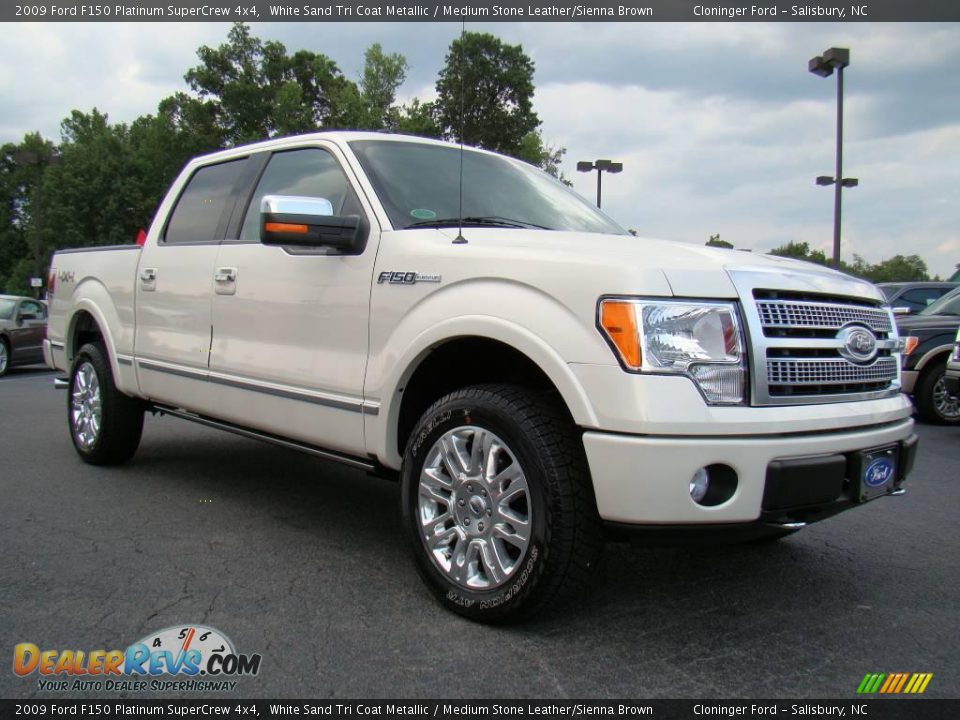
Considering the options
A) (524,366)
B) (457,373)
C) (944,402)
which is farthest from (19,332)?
(944,402)

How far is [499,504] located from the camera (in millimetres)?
2725

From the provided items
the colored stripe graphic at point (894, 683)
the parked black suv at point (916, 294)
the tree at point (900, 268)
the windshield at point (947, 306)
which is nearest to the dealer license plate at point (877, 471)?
the colored stripe graphic at point (894, 683)

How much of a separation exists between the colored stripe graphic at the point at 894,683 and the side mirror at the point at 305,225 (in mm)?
2452

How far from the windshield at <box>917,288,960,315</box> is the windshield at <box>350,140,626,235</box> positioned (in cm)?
695

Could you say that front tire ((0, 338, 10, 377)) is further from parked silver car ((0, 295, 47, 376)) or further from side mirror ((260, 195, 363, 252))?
side mirror ((260, 195, 363, 252))

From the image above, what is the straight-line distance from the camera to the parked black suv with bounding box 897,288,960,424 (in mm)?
8758

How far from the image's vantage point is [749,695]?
2332 millimetres

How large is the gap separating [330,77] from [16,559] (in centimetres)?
4080

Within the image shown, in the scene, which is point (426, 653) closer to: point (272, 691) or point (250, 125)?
point (272, 691)

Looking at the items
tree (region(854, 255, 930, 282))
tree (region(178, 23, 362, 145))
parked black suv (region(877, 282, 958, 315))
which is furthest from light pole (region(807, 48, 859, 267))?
tree (region(854, 255, 930, 282))

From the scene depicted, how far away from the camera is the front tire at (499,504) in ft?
8.34

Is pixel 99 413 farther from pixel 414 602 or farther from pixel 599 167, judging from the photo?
pixel 599 167

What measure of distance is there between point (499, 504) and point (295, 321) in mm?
1446

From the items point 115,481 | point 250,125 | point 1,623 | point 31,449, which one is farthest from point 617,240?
point 250,125
